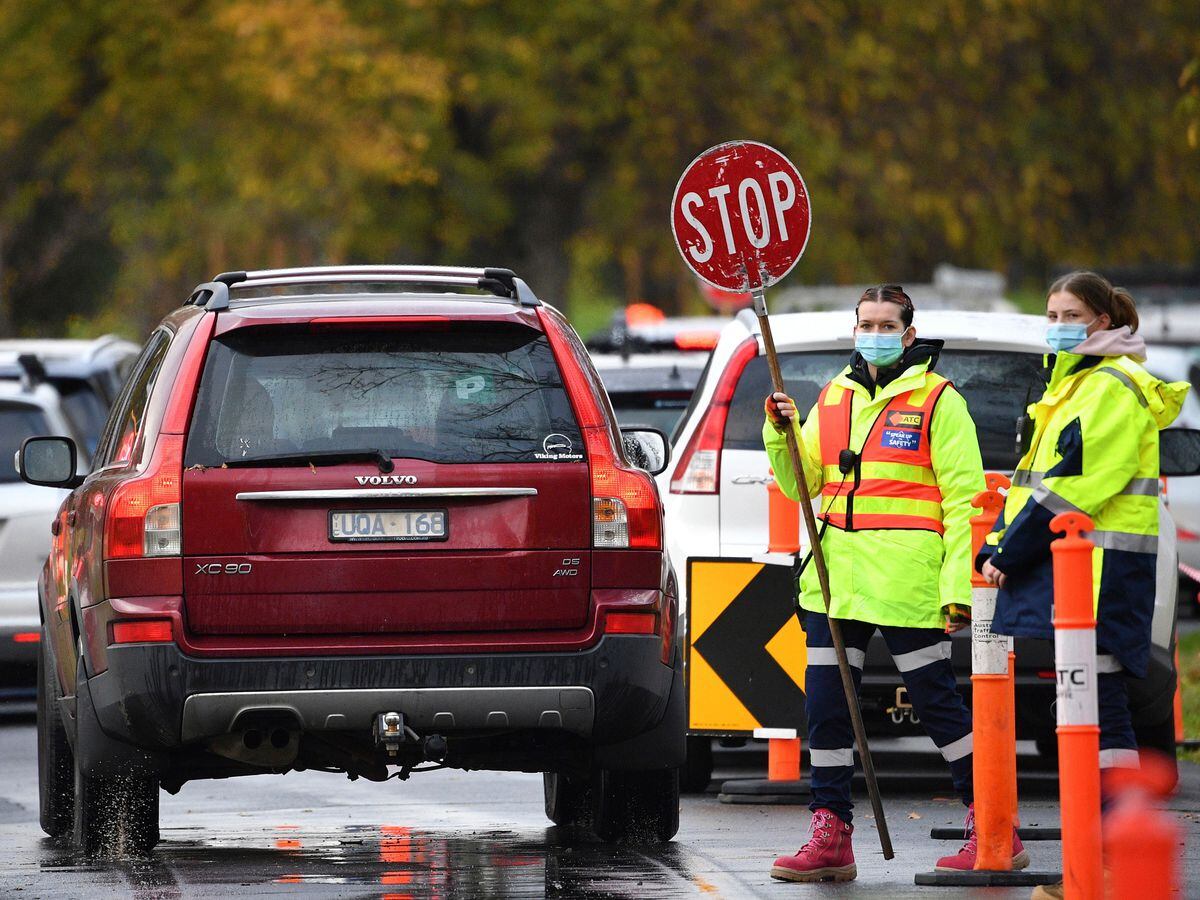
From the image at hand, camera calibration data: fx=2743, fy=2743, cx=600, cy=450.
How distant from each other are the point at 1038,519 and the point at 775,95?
3092 cm

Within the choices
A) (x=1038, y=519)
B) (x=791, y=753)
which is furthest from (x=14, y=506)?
(x=1038, y=519)

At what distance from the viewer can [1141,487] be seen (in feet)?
24.0

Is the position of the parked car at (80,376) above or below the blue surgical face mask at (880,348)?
above

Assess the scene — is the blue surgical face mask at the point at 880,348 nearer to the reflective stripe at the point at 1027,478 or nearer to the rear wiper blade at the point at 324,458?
the reflective stripe at the point at 1027,478

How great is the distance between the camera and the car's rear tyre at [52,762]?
9164 millimetres

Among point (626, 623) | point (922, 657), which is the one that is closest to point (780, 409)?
point (626, 623)

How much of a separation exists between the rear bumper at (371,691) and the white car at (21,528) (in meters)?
6.05

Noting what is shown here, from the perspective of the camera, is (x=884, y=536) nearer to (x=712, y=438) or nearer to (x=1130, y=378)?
(x=1130, y=378)

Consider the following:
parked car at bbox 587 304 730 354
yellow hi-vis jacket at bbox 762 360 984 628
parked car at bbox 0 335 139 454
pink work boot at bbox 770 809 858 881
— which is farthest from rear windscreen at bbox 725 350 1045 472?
parked car at bbox 0 335 139 454

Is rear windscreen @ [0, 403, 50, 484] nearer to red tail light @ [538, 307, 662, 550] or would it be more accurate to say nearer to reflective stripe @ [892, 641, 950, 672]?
red tail light @ [538, 307, 662, 550]

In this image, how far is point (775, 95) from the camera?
124 ft

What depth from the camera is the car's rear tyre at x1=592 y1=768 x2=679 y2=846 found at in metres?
8.80

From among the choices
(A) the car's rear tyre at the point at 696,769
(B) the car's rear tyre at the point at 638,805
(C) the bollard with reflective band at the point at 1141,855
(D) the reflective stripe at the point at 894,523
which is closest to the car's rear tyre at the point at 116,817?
(B) the car's rear tyre at the point at 638,805

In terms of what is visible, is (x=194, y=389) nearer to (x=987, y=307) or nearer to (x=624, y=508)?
(x=624, y=508)
